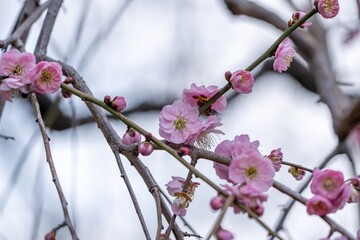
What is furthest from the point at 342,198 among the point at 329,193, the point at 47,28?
the point at 47,28

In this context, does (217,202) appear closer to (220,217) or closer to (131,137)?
(220,217)

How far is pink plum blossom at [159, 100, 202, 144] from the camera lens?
0.71 metres

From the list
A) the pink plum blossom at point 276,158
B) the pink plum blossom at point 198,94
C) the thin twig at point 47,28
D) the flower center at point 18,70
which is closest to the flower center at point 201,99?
the pink plum blossom at point 198,94

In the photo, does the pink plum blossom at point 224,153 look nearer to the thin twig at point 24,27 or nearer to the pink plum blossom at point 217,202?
the pink plum blossom at point 217,202

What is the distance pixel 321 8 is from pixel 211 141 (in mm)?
208

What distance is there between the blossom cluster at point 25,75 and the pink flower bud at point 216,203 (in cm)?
25

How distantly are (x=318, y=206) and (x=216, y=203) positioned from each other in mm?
105

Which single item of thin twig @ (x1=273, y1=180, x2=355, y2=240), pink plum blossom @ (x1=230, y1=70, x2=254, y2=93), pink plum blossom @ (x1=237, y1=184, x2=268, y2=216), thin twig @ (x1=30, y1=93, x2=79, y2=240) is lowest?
thin twig @ (x1=30, y1=93, x2=79, y2=240)

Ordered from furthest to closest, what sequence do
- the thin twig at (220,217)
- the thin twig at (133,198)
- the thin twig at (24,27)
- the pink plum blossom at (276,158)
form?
the thin twig at (24,27) < the pink plum blossom at (276,158) < the thin twig at (133,198) < the thin twig at (220,217)

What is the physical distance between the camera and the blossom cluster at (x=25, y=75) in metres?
0.70

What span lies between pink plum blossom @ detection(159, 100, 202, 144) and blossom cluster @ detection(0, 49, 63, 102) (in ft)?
0.43

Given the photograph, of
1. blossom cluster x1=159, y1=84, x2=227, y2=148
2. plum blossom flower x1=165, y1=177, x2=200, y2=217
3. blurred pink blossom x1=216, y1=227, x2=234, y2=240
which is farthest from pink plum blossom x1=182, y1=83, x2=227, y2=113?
blurred pink blossom x1=216, y1=227, x2=234, y2=240

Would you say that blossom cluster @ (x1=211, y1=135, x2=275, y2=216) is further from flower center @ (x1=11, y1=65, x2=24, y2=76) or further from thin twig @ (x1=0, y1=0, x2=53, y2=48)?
thin twig @ (x1=0, y1=0, x2=53, y2=48)

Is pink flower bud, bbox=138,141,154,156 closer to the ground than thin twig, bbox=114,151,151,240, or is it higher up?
higher up
